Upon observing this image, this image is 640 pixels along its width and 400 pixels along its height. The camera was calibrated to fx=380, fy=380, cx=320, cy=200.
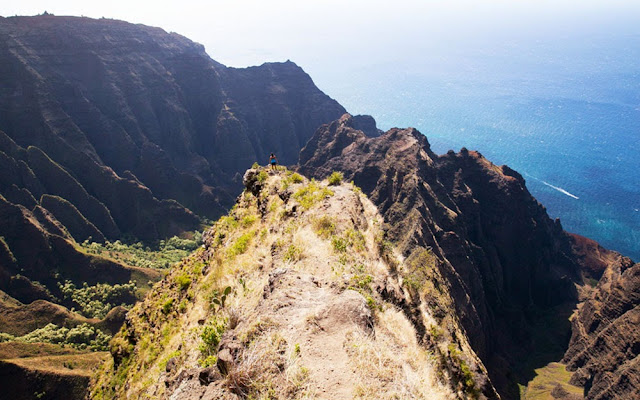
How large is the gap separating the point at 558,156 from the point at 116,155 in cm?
19898

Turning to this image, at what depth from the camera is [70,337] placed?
187ft

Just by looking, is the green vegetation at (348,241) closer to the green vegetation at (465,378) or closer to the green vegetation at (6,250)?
the green vegetation at (465,378)

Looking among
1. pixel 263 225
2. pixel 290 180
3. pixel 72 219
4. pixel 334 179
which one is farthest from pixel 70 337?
pixel 334 179

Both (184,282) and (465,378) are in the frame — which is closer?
(465,378)

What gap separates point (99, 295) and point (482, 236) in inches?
3107

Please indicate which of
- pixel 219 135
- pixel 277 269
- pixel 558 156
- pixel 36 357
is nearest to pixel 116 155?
pixel 219 135

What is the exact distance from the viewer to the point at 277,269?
1080 centimetres

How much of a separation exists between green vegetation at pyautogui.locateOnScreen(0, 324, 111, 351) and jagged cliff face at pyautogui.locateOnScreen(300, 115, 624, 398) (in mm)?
46574

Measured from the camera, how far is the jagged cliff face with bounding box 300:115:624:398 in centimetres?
6084

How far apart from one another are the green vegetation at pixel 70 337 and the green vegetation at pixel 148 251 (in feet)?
104

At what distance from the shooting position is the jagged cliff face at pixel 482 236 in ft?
200

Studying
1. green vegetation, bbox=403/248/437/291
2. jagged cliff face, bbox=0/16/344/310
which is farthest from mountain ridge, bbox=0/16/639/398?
jagged cliff face, bbox=0/16/344/310

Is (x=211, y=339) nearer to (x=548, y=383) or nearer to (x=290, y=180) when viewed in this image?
(x=290, y=180)

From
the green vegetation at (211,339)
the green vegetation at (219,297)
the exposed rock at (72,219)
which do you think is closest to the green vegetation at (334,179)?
the green vegetation at (219,297)
